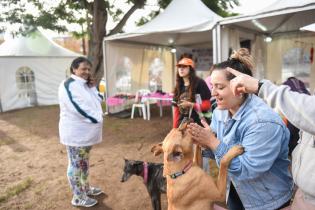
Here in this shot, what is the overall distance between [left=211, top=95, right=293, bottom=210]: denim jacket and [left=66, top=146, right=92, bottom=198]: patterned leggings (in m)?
2.33

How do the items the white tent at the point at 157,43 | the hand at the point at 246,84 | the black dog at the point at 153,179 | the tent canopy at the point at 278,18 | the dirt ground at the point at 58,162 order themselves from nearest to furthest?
the hand at the point at 246,84 < the black dog at the point at 153,179 < the dirt ground at the point at 58,162 < the tent canopy at the point at 278,18 < the white tent at the point at 157,43

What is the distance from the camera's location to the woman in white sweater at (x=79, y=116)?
325cm

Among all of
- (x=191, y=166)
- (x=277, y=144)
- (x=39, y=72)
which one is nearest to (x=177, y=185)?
(x=191, y=166)

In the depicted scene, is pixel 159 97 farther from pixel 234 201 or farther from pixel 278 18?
pixel 234 201

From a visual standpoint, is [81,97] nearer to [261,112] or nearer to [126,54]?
[261,112]

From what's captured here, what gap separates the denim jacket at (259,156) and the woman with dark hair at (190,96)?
1.92 meters

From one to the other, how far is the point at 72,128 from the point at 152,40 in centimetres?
883

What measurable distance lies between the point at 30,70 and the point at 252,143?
563 inches

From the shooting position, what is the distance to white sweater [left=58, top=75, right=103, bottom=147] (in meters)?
3.24

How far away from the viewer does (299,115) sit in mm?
1002

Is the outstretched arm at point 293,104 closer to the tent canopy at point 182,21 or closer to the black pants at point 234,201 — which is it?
the black pants at point 234,201

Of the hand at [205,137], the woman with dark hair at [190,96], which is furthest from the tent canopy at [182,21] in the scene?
the hand at [205,137]

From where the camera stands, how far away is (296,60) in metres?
9.82

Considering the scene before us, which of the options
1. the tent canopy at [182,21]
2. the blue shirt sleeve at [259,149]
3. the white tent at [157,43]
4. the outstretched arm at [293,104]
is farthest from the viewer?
the white tent at [157,43]
